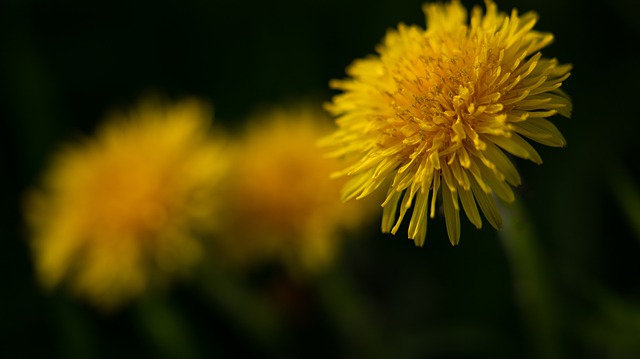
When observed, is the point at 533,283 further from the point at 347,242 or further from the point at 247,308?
the point at 247,308

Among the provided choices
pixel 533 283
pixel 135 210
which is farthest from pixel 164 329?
pixel 533 283

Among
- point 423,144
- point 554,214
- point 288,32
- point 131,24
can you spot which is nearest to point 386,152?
point 423,144

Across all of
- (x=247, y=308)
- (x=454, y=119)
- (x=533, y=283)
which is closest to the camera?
(x=454, y=119)

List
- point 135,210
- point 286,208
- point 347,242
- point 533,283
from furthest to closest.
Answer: point 347,242 → point 286,208 → point 135,210 → point 533,283

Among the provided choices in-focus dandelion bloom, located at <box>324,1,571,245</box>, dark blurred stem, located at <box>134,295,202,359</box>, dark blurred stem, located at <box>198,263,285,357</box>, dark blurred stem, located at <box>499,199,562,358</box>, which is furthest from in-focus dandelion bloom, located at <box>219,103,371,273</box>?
in-focus dandelion bloom, located at <box>324,1,571,245</box>

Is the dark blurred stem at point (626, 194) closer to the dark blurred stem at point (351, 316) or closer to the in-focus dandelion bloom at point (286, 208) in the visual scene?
the in-focus dandelion bloom at point (286, 208)

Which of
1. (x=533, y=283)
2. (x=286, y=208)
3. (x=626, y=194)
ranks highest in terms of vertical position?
(x=286, y=208)
